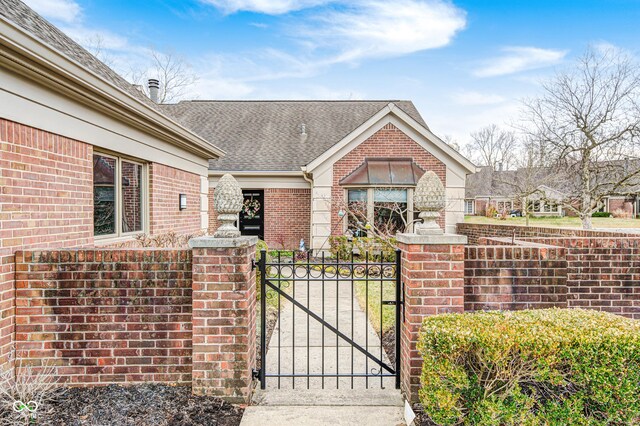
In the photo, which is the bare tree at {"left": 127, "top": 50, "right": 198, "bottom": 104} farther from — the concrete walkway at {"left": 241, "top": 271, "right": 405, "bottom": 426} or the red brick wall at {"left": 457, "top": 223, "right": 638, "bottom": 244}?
the concrete walkway at {"left": 241, "top": 271, "right": 405, "bottom": 426}

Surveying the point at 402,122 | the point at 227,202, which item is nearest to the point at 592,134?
the point at 402,122

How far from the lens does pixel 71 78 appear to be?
451cm

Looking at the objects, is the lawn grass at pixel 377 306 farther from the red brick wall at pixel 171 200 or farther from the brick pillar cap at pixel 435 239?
the red brick wall at pixel 171 200

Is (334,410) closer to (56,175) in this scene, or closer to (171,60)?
(56,175)

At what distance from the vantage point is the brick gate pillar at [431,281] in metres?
3.50

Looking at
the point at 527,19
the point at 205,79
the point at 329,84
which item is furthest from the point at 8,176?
the point at 329,84

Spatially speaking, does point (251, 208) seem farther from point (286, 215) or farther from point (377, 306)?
point (377, 306)

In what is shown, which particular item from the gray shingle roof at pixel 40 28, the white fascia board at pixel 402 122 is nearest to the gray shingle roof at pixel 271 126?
the white fascia board at pixel 402 122

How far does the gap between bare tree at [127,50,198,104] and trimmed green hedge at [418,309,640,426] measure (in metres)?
30.6

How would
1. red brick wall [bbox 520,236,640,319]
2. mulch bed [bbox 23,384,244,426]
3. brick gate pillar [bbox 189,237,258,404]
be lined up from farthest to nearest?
red brick wall [bbox 520,236,640,319]
brick gate pillar [bbox 189,237,258,404]
mulch bed [bbox 23,384,244,426]

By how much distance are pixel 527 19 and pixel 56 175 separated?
15.1 m

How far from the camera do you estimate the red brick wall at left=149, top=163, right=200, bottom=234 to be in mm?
7301

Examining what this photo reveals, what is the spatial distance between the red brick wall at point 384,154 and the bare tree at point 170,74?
22.0m

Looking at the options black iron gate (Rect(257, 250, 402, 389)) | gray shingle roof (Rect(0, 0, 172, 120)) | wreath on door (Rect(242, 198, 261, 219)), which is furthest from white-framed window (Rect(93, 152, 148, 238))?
Answer: wreath on door (Rect(242, 198, 261, 219))
